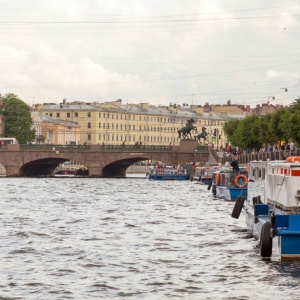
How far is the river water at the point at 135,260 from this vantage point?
64.8ft

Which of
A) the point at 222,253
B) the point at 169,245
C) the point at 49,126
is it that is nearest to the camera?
the point at 222,253

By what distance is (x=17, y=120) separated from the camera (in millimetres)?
145625

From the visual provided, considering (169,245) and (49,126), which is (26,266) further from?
(49,126)

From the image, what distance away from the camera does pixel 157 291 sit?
19.7 m

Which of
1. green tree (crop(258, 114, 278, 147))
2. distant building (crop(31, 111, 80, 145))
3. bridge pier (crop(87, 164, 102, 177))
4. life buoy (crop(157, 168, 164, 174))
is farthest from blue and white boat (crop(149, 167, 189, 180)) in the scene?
distant building (crop(31, 111, 80, 145))

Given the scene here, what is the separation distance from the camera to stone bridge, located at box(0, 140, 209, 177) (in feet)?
355

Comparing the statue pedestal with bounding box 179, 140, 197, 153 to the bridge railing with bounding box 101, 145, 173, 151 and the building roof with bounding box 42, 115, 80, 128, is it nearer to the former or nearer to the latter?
the bridge railing with bounding box 101, 145, 173, 151

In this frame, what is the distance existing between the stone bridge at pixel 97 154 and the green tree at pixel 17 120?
34.4 metres

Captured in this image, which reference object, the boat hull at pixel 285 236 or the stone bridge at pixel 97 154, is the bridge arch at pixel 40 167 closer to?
the stone bridge at pixel 97 154

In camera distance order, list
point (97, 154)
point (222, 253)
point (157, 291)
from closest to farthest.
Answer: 1. point (157, 291)
2. point (222, 253)
3. point (97, 154)

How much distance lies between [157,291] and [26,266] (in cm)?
363

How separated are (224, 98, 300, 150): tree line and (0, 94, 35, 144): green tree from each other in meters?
32.2

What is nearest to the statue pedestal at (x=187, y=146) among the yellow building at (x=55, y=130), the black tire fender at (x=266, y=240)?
the yellow building at (x=55, y=130)

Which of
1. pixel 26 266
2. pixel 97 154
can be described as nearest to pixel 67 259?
pixel 26 266
